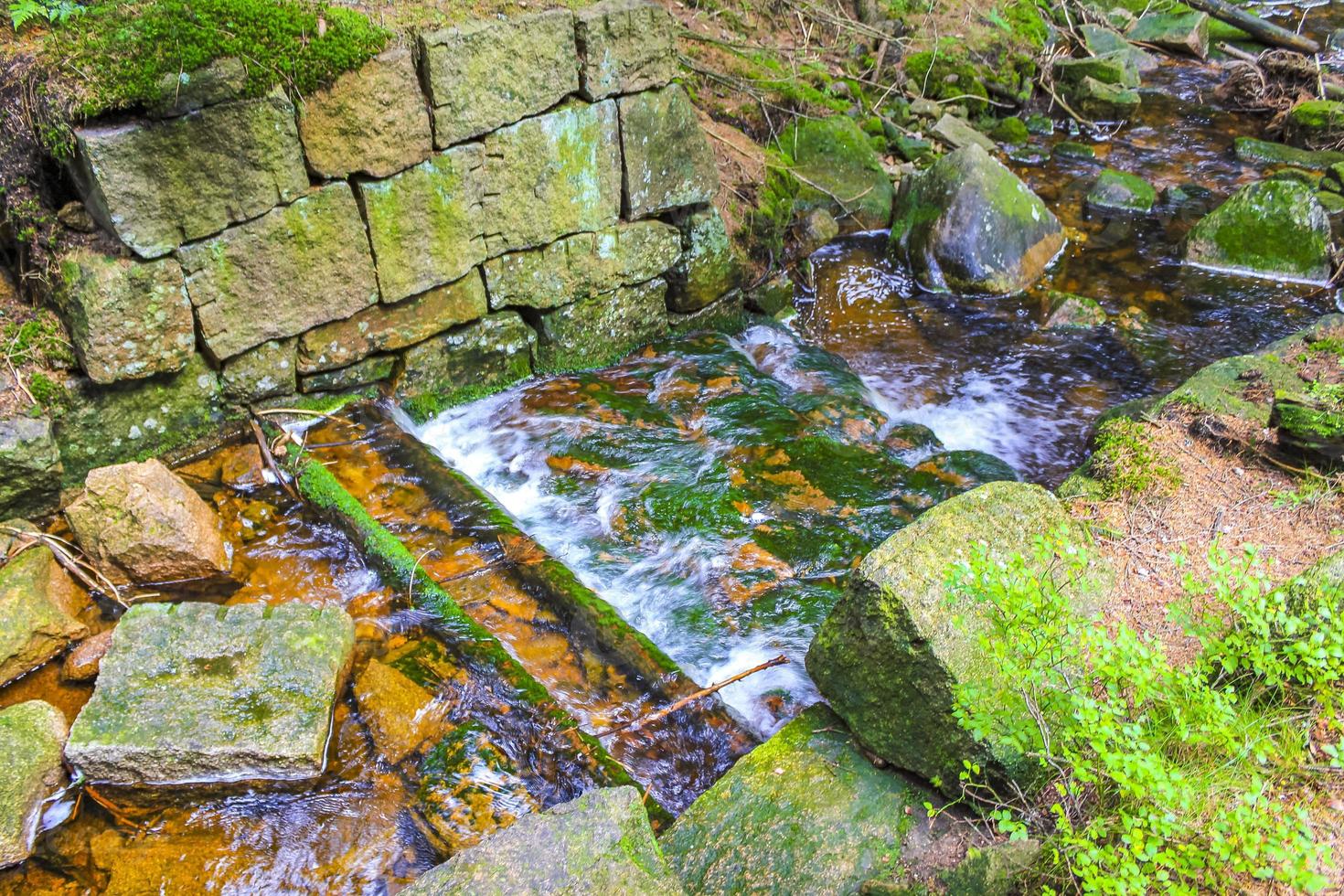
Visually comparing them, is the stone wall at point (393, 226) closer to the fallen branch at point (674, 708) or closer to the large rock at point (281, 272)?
the large rock at point (281, 272)

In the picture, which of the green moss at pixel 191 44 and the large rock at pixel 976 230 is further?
the large rock at pixel 976 230

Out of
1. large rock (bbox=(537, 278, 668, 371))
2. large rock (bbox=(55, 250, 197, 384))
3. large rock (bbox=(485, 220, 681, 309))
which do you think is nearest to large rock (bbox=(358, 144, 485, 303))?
large rock (bbox=(485, 220, 681, 309))

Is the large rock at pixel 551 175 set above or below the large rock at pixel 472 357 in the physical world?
above

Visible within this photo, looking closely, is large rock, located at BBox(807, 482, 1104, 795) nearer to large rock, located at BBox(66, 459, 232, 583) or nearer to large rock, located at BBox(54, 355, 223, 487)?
large rock, located at BBox(66, 459, 232, 583)

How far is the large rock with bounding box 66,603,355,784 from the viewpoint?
3.13 m

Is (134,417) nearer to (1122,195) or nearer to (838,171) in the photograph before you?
(838,171)

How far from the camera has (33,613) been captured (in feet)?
11.7

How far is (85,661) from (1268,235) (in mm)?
9263

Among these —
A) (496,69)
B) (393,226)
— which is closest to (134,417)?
(393,226)

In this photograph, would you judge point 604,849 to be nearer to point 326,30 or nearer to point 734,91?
point 326,30

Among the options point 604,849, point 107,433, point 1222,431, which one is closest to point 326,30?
point 107,433

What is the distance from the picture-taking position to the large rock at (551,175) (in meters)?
5.11

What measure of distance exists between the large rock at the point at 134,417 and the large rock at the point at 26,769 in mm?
1539

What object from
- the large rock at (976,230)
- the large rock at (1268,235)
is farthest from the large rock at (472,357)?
the large rock at (1268,235)
